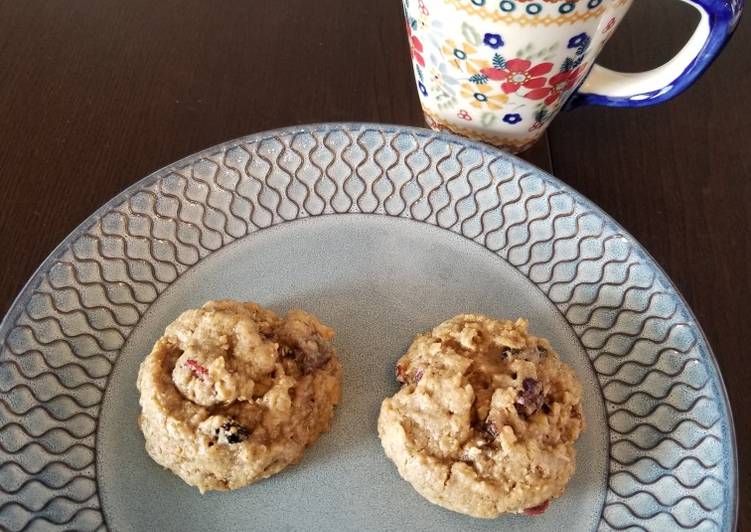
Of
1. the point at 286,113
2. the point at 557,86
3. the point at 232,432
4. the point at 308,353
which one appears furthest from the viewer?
the point at 286,113

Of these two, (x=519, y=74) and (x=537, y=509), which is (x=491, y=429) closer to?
(x=537, y=509)

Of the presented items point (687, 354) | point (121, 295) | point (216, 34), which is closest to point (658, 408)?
point (687, 354)

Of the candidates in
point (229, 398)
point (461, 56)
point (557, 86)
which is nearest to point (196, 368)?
point (229, 398)

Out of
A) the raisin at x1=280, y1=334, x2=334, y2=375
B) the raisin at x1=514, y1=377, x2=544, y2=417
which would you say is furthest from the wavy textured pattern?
the raisin at x1=280, y1=334, x2=334, y2=375

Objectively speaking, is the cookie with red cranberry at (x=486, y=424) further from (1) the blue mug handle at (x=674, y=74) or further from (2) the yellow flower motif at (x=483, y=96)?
(1) the blue mug handle at (x=674, y=74)

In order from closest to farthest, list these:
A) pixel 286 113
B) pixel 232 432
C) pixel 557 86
→ pixel 232 432 < pixel 557 86 < pixel 286 113

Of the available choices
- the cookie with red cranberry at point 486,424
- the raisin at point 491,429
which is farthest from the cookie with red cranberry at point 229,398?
the raisin at point 491,429

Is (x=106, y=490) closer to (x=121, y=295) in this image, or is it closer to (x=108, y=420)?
(x=108, y=420)

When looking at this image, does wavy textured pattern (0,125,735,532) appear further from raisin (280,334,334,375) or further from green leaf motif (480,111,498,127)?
raisin (280,334,334,375)

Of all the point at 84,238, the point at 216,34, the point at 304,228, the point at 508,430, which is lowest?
the point at 508,430
